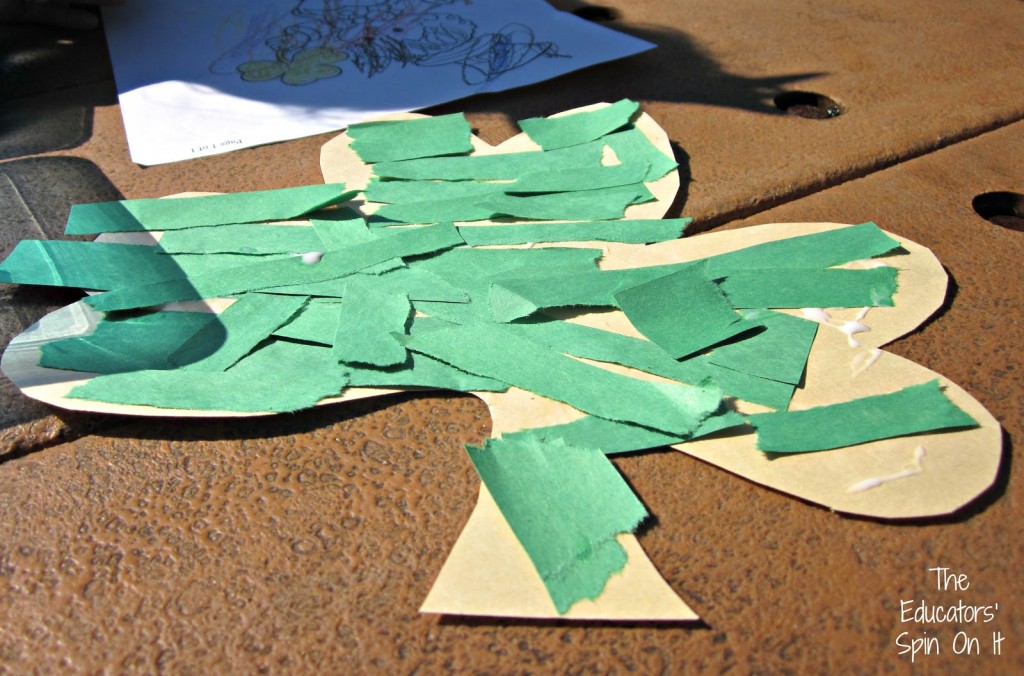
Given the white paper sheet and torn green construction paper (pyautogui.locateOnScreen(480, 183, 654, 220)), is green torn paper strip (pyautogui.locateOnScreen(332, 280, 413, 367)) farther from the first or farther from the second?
the white paper sheet

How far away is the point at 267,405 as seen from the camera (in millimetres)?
802

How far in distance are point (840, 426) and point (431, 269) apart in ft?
1.64

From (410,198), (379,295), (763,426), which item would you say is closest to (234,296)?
(379,295)

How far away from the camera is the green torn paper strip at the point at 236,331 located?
0.87m

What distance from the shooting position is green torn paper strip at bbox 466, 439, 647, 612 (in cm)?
65

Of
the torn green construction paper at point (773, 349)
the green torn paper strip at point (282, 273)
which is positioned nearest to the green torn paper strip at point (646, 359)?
the torn green construction paper at point (773, 349)

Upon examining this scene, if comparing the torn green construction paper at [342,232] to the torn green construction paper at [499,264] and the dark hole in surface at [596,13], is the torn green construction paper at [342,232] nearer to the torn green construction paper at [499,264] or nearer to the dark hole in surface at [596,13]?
the torn green construction paper at [499,264]

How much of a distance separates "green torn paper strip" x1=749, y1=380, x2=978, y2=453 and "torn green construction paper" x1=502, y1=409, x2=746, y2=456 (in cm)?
3

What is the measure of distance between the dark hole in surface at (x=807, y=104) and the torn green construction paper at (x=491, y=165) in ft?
1.25

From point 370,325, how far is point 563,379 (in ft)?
0.75

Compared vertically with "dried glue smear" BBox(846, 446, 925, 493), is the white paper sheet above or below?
above

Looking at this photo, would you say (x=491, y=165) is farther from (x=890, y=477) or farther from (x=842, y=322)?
(x=890, y=477)

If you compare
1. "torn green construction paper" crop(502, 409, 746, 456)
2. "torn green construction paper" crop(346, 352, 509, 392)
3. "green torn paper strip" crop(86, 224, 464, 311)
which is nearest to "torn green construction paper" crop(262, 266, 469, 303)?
"green torn paper strip" crop(86, 224, 464, 311)

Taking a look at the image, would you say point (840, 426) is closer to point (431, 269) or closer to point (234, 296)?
point (431, 269)
